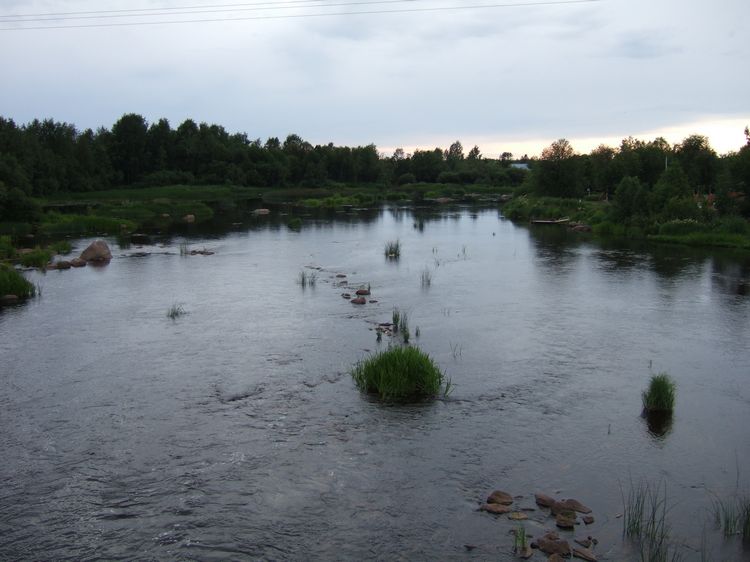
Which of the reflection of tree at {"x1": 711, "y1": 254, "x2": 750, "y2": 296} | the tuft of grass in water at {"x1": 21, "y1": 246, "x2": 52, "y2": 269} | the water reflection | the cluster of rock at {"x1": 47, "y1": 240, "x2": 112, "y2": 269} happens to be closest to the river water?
the water reflection

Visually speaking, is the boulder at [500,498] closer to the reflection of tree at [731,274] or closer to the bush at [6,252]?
the reflection of tree at [731,274]

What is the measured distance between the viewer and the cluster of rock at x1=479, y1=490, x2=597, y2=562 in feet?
32.8

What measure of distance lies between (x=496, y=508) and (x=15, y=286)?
999 inches

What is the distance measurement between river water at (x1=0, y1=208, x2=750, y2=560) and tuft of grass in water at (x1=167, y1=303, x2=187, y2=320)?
0.35m

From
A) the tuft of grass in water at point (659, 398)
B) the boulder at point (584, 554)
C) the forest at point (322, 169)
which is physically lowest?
the boulder at point (584, 554)

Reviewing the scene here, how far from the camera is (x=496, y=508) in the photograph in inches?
443

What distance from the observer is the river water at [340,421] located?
35.6 feet

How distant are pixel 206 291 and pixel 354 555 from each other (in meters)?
21.9

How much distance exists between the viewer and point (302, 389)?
675 inches

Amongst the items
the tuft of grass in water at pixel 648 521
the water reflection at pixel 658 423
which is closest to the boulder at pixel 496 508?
the tuft of grass in water at pixel 648 521

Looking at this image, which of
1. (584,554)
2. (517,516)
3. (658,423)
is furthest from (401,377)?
(584,554)

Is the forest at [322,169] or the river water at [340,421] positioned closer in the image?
the river water at [340,421]

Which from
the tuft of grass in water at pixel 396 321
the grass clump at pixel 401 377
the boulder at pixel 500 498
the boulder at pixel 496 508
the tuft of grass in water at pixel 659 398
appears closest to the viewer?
the boulder at pixel 496 508

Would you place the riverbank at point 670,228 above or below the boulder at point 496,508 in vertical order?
above
